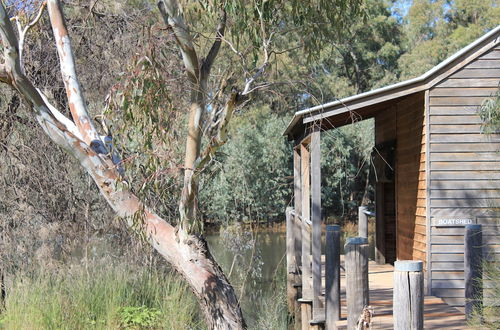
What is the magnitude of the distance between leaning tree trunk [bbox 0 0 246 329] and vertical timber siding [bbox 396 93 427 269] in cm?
350

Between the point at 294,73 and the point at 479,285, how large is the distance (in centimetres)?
1688

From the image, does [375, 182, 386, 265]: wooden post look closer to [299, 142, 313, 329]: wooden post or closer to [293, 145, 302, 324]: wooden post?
[293, 145, 302, 324]: wooden post

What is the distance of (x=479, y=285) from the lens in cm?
695

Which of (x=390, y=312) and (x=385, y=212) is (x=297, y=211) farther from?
(x=390, y=312)

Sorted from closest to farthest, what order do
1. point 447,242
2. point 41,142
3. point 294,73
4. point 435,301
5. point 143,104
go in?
1. point 143,104
2. point 435,301
3. point 447,242
4. point 41,142
5. point 294,73

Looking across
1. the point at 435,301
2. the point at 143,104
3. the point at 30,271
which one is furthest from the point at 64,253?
the point at 435,301

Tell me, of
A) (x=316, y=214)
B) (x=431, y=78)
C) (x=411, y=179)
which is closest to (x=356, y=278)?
(x=316, y=214)

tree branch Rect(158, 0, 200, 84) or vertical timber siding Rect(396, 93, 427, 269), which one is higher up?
tree branch Rect(158, 0, 200, 84)

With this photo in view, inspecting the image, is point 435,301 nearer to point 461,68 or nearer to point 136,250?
point 461,68

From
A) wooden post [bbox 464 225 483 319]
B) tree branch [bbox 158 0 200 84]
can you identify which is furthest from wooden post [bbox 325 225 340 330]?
tree branch [bbox 158 0 200 84]

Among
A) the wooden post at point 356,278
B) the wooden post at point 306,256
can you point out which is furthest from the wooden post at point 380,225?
the wooden post at point 356,278

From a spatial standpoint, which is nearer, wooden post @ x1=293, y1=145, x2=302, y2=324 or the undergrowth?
the undergrowth

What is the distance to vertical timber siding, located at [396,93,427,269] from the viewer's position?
9.85 m

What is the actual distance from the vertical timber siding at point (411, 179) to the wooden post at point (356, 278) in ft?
12.4
